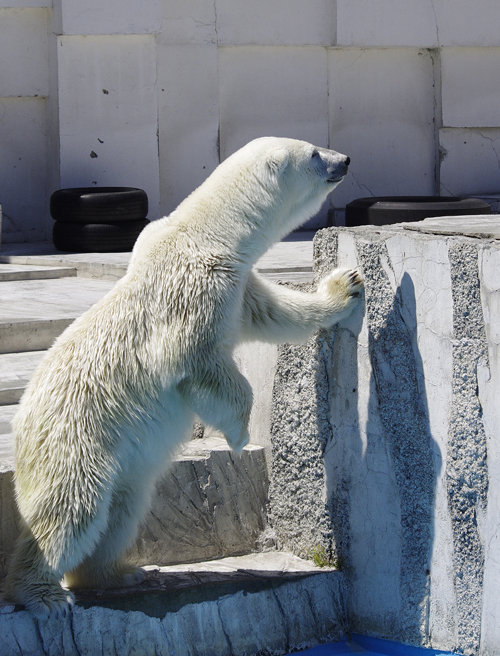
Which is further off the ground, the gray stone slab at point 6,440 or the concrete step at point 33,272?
the concrete step at point 33,272

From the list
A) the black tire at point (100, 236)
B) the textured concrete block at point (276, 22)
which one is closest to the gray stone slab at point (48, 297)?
the black tire at point (100, 236)

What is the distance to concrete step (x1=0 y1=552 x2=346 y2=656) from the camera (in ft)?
9.09

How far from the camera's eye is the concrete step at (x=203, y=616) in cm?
277

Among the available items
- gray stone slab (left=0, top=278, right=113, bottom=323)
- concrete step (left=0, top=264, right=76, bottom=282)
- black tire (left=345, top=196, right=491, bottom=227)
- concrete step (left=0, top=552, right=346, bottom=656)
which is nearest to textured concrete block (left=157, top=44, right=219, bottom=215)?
black tire (left=345, top=196, right=491, bottom=227)

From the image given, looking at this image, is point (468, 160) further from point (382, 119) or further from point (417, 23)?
point (417, 23)

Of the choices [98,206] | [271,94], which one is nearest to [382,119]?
[271,94]

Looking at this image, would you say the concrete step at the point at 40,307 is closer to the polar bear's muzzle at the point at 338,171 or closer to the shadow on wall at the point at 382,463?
the shadow on wall at the point at 382,463

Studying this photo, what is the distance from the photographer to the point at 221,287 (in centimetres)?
275

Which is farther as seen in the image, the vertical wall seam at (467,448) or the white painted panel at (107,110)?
the white painted panel at (107,110)

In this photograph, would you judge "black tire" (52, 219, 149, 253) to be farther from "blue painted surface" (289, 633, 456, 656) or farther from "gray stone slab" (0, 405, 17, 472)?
"blue painted surface" (289, 633, 456, 656)

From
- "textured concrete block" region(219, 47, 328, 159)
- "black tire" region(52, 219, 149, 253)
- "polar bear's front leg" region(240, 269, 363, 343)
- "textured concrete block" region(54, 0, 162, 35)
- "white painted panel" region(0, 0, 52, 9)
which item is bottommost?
"polar bear's front leg" region(240, 269, 363, 343)

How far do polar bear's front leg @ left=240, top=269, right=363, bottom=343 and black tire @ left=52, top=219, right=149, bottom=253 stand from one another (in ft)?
14.0

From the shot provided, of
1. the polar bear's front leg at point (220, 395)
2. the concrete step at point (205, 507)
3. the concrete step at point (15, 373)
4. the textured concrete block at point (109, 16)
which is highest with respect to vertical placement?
the textured concrete block at point (109, 16)

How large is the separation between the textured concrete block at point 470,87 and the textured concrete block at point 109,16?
299 centimetres
